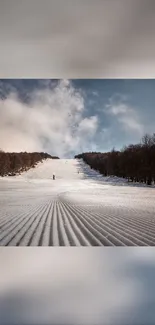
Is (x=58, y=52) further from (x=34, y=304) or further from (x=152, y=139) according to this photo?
(x=34, y=304)

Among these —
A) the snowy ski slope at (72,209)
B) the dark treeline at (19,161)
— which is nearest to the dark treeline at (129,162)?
the snowy ski slope at (72,209)

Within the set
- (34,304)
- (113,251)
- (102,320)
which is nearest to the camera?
(102,320)

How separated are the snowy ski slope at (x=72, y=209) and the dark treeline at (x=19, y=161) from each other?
8 cm

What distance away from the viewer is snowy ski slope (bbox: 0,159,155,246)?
4.23 meters

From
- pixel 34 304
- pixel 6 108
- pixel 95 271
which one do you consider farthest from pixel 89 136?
pixel 34 304

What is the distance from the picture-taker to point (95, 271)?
11.5ft

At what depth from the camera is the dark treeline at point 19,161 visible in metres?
4.89

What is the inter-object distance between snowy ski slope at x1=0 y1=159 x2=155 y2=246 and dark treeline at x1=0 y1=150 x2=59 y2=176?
0.08 metres

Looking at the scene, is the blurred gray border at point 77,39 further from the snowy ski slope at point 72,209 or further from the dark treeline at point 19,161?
the snowy ski slope at point 72,209

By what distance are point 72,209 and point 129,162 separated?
0.92m

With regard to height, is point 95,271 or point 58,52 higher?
point 58,52

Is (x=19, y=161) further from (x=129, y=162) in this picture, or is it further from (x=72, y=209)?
(x=129, y=162)

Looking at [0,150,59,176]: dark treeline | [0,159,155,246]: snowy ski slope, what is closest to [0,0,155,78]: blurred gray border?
[0,150,59,176]: dark treeline

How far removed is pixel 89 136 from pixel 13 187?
1.09 m
